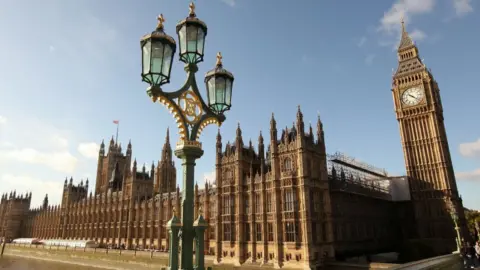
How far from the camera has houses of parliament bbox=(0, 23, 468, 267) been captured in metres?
41.4

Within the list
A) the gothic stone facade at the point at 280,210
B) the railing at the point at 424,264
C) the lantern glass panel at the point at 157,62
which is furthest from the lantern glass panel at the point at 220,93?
the gothic stone facade at the point at 280,210

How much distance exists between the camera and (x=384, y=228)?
188 feet

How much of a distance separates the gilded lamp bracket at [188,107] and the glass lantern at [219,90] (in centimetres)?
58

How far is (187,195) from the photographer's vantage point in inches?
317

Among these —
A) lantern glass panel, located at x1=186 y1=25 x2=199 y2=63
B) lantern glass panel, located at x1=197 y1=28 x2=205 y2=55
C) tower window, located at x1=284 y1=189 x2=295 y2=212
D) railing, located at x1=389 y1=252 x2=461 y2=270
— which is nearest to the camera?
lantern glass panel, located at x1=186 y1=25 x2=199 y2=63

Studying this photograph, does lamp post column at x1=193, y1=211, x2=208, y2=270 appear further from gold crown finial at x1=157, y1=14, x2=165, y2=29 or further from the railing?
the railing

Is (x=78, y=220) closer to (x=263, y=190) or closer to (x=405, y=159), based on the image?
(x=263, y=190)

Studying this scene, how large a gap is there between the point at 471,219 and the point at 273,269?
279ft

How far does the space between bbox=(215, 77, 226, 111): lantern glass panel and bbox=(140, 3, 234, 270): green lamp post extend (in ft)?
0.10

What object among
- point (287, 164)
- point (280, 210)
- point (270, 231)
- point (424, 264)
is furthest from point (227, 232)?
point (424, 264)

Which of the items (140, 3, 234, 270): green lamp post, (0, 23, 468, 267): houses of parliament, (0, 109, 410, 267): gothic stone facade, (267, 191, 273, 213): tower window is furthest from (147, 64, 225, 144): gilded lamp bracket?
(267, 191, 273, 213): tower window

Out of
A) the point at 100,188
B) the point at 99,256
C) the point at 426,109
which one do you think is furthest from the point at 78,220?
the point at 426,109

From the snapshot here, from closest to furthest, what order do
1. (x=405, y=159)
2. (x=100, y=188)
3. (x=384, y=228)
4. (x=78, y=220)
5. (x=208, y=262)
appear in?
1. (x=208, y=262)
2. (x=384, y=228)
3. (x=405, y=159)
4. (x=78, y=220)
5. (x=100, y=188)

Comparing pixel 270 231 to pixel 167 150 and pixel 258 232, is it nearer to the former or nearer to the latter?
pixel 258 232
